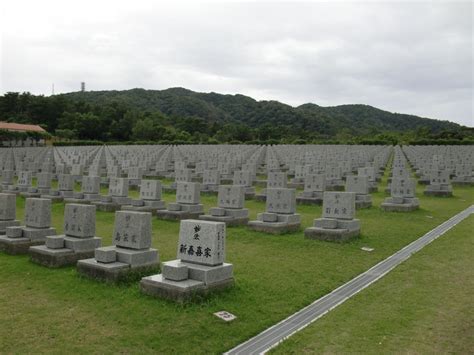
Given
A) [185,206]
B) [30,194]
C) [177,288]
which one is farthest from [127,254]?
[30,194]

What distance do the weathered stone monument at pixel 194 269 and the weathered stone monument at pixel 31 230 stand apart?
4.25 metres

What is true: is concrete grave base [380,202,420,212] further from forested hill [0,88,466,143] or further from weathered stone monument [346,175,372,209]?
forested hill [0,88,466,143]

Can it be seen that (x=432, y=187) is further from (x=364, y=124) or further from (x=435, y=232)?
(x=364, y=124)

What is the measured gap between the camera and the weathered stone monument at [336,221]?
11586 millimetres

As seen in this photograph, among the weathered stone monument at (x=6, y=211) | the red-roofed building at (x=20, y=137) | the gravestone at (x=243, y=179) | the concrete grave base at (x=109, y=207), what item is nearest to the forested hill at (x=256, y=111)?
the red-roofed building at (x=20, y=137)

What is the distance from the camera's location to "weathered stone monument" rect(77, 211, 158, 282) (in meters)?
8.26

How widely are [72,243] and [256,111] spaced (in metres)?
97.3

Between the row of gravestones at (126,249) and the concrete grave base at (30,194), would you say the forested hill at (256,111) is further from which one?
the row of gravestones at (126,249)

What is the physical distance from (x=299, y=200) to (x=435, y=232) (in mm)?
6272

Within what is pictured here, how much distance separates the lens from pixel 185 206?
15211 millimetres

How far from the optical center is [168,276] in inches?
295

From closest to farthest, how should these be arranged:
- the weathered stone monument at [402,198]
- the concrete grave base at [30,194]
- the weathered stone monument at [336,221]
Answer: the weathered stone monument at [336,221]
the weathered stone monument at [402,198]
the concrete grave base at [30,194]

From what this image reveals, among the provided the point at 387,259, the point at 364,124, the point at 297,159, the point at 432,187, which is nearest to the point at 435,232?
the point at 387,259

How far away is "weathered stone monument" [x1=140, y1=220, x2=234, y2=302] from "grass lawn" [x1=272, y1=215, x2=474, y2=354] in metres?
1.83
